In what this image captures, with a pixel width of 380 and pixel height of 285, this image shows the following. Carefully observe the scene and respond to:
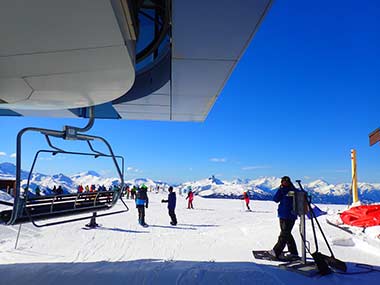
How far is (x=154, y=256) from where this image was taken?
5.40 meters

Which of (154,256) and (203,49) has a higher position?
(203,49)

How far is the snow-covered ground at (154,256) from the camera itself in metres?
4.08

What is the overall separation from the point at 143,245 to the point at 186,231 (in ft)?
6.87

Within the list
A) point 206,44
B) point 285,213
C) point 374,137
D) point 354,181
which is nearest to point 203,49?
point 206,44

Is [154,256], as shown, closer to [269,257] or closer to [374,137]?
[269,257]

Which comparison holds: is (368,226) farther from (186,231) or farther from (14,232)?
(14,232)

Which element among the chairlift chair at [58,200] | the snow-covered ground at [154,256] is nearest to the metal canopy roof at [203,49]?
A: the chairlift chair at [58,200]

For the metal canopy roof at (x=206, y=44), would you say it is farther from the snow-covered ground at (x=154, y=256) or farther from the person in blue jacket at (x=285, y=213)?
the snow-covered ground at (x=154, y=256)

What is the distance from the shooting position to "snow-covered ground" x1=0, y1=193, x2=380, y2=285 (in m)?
4.08

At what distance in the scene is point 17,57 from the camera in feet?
6.29

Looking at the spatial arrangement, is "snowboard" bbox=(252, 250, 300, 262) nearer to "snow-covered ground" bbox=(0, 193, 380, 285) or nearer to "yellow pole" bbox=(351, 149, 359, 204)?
"snow-covered ground" bbox=(0, 193, 380, 285)

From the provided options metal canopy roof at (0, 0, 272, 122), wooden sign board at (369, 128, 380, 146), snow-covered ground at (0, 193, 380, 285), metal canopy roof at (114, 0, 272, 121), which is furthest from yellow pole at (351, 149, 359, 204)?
metal canopy roof at (114, 0, 272, 121)

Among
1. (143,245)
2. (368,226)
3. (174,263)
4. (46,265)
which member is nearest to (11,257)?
(46,265)

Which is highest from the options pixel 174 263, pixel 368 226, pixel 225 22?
pixel 225 22
